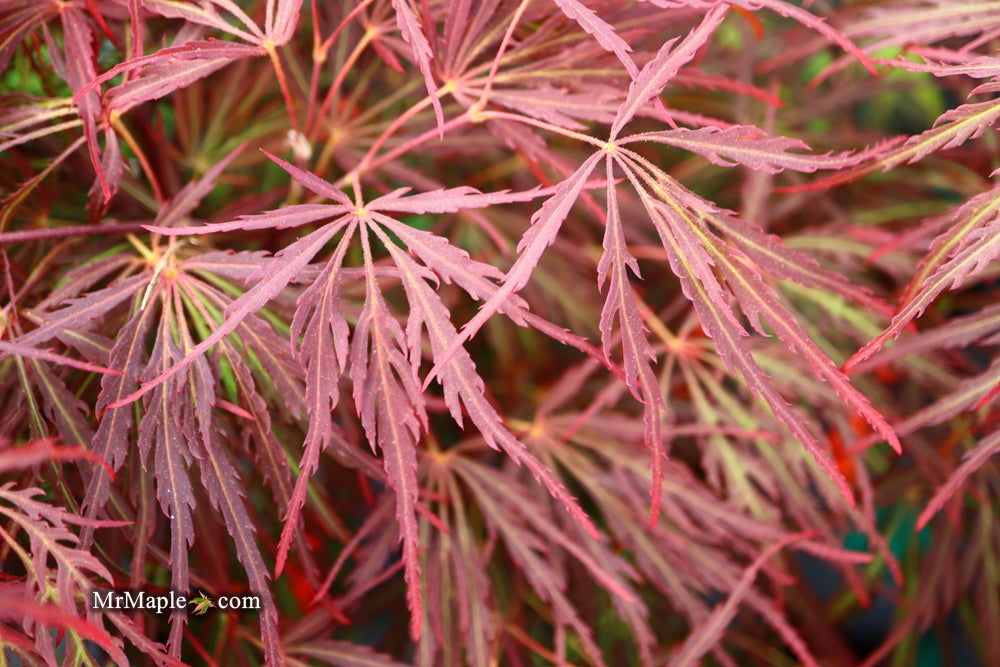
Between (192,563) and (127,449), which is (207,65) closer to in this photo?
(127,449)

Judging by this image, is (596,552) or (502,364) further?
(502,364)

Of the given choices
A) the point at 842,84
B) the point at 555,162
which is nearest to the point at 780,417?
the point at 555,162

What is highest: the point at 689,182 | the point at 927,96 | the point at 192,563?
Answer: the point at 927,96

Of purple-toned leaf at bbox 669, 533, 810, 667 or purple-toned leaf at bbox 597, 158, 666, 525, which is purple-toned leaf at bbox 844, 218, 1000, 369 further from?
purple-toned leaf at bbox 669, 533, 810, 667

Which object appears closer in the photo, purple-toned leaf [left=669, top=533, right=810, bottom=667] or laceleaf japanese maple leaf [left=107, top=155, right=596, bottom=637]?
laceleaf japanese maple leaf [left=107, top=155, right=596, bottom=637]

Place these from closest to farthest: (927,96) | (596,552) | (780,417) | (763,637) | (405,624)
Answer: (780,417) → (596,552) → (405,624) → (763,637) → (927,96)

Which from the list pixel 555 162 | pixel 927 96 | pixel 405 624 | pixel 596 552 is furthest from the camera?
pixel 927 96

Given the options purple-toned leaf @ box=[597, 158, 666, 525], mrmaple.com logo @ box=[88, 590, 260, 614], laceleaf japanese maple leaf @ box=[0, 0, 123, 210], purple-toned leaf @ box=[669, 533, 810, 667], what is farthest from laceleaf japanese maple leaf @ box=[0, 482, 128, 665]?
purple-toned leaf @ box=[669, 533, 810, 667]
